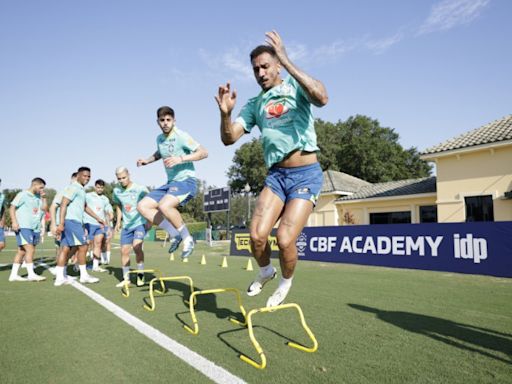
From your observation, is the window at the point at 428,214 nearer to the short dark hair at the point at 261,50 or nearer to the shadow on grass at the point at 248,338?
the shadow on grass at the point at 248,338

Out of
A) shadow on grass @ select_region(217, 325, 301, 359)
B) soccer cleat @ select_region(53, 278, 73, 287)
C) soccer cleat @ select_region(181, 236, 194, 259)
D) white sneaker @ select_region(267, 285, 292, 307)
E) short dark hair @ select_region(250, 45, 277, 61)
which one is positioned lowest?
soccer cleat @ select_region(53, 278, 73, 287)

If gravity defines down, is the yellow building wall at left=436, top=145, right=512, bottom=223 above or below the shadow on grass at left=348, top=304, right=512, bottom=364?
above

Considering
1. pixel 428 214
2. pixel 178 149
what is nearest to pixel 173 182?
pixel 178 149

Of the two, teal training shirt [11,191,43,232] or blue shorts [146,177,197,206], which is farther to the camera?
teal training shirt [11,191,43,232]

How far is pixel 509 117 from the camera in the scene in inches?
824

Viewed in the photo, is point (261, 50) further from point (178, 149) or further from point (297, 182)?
point (178, 149)

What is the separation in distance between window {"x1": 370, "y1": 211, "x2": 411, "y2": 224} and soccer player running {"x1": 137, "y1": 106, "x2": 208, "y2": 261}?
2277cm

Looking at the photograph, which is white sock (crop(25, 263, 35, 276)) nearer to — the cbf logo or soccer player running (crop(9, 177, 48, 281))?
soccer player running (crop(9, 177, 48, 281))

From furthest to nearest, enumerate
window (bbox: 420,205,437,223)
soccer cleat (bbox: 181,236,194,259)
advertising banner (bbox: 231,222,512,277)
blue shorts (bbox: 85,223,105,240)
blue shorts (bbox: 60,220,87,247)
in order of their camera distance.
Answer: window (bbox: 420,205,437,223) → blue shorts (bbox: 85,223,105,240) → advertising banner (bbox: 231,222,512,277) → blue shorts (bbox: 60,220,87,247) → soccer cleat (bbox: 181,236,194,259)

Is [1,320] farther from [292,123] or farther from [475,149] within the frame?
[475,149]

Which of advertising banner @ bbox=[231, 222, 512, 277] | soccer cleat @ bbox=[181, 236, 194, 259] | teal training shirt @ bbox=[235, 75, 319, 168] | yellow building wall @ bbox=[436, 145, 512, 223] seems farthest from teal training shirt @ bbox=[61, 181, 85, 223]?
yellow building wall @ bbox=[436, 145, 512, 223]

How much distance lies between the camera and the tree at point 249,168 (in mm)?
52875

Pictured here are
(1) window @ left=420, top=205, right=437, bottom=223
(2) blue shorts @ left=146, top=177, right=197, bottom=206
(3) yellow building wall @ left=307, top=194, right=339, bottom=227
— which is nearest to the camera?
(2) blue shorts @ left=146, top=177, right=197, bottom=206

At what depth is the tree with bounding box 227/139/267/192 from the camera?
52.9 metres
